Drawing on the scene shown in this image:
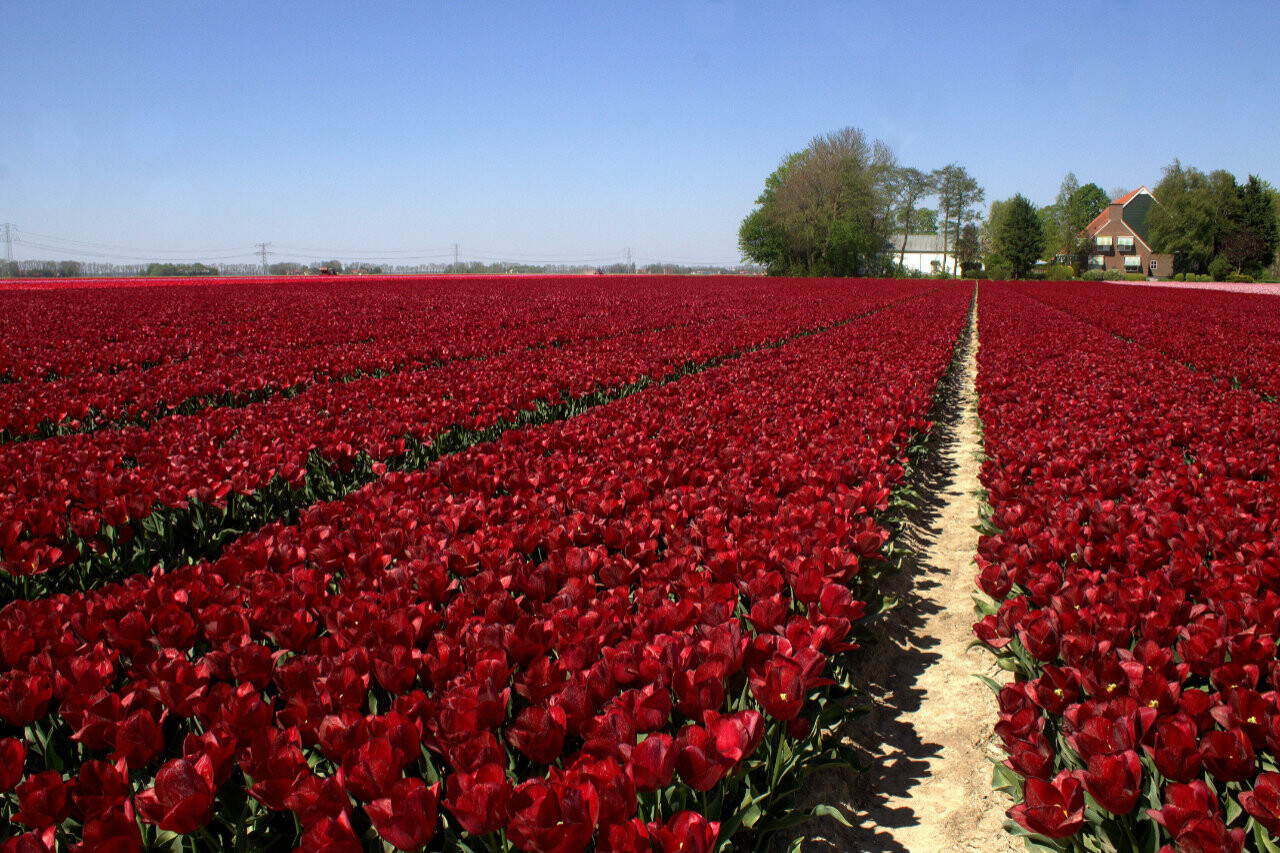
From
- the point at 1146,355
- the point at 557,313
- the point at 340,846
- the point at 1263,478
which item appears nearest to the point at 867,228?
the point at 557,313

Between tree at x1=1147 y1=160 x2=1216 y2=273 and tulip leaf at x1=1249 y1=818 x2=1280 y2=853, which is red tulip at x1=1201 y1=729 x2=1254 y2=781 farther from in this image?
tree at x1=1147 y1=160 x2=1216 y2=273

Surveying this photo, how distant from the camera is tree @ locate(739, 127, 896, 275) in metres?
69.8

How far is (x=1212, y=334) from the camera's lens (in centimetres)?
1552

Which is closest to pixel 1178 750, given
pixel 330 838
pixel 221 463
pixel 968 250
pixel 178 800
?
pixel 330 838

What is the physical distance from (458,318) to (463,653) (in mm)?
17939

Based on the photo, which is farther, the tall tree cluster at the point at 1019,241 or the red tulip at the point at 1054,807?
the tall tree cluster at the point at 1019,241

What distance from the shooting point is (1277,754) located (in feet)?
6.27

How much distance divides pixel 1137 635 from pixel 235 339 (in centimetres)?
1551

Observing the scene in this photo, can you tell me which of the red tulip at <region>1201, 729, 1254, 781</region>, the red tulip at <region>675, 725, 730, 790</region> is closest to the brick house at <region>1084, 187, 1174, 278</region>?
the red tulip at <region>1201, 729, 1254, 781</region>

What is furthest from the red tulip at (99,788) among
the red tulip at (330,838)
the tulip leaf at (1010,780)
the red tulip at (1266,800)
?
the red tulip at (1266,800)

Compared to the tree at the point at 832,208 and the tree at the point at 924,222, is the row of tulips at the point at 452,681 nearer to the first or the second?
the tree at the point at 832,208

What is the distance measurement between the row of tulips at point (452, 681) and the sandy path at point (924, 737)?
32cm

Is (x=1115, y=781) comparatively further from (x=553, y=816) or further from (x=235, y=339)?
(x=235, y=339)

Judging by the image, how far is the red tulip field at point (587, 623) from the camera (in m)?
1.77
